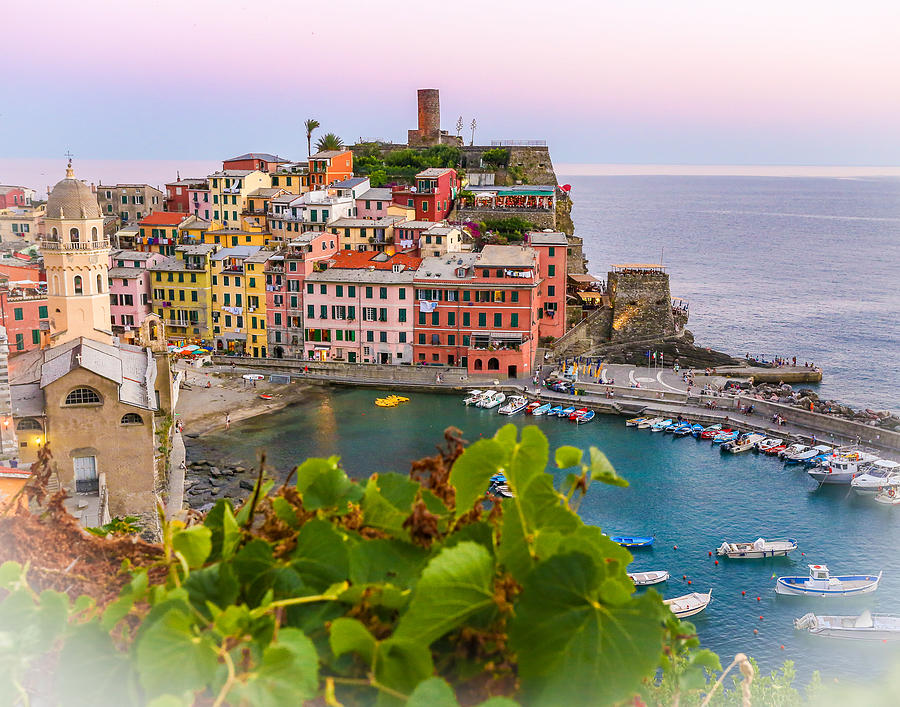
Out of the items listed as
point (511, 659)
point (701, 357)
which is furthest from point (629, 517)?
point (511, 659)

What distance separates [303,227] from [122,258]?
353 inches

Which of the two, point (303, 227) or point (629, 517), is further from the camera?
point (303, 227)

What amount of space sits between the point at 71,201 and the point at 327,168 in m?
29.0

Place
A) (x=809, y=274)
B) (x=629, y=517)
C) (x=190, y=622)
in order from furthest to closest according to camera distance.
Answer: (x=809, y=274), (x=629, y=517), (x=190, y=622)

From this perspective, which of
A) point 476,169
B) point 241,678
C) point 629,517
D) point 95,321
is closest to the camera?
point 241,678

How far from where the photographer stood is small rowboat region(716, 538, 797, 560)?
2069 centimetres

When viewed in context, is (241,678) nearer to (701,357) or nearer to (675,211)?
(701,357)

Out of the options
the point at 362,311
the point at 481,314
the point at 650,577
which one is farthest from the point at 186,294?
the point at 650,577

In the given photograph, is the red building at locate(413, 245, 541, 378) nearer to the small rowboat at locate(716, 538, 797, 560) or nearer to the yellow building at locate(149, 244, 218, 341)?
the yellow building at locate(149, 244, 218, 341)

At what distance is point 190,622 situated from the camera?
1465mm

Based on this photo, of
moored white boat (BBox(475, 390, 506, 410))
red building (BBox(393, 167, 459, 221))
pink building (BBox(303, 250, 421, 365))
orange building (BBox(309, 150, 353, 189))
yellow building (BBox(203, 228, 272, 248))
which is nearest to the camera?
moored white boat (BBox(475, 390, 506, 410))

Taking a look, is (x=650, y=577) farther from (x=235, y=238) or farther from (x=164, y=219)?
(x=164, y=219)

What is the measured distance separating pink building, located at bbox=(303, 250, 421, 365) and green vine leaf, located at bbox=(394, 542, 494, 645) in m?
35.0

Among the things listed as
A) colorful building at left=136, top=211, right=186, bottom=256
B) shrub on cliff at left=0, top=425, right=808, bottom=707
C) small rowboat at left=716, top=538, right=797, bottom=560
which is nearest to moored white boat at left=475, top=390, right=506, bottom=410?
small rowboat at left=716, top=538, right=797, bottom=560
